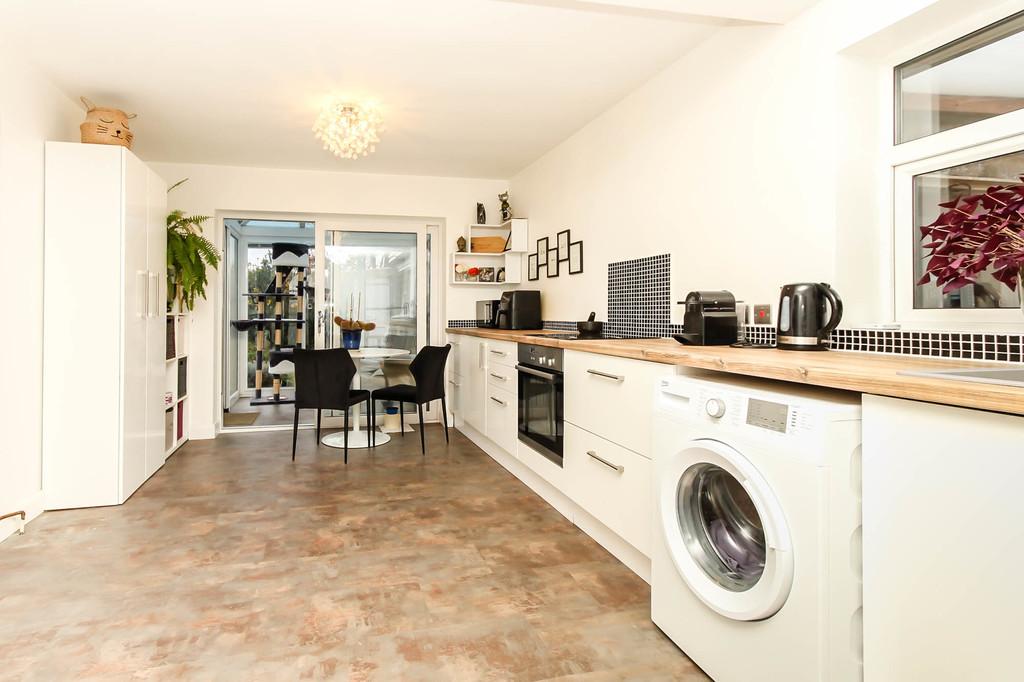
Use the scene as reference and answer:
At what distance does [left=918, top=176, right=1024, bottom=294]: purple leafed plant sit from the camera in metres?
1.37

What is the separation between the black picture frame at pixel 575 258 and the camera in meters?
4.31

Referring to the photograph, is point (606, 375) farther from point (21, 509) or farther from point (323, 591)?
point (21, 509)

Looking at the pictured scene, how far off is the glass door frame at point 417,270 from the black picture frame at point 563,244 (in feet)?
5.57

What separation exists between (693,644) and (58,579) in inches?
95.5

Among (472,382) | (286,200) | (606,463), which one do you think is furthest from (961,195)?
(286,200)

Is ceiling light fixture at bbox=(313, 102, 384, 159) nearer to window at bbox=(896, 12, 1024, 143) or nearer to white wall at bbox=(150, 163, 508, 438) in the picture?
white wall at bbox=(150, 163, 508, 438)

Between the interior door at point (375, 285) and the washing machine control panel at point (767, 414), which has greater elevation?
the interior door at point (375, 285)

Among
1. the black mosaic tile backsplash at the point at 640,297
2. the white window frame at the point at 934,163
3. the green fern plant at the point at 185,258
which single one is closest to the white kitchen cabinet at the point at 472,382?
the black mosaic tile backsplash at the point at 640,297

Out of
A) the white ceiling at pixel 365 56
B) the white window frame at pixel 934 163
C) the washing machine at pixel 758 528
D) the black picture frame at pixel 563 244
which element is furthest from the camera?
the black picture frame at pixel 563 244

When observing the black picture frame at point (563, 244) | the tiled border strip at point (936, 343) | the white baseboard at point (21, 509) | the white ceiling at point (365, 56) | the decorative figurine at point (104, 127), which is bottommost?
the white baseboard at point (21, 509)

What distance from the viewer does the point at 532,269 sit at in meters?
5.36

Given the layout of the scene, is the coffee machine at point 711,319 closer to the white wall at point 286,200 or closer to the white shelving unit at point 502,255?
the white shelving unit at point 502,255

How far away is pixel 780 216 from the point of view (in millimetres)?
2404

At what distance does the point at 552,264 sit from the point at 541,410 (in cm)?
183
